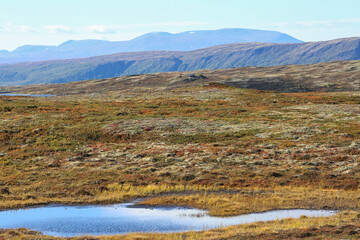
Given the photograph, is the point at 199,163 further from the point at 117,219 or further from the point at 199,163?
the point at 117,219

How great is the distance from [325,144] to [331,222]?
27.1m

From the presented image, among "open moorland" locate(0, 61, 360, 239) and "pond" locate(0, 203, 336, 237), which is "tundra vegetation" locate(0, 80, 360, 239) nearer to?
"open moorland" locate(0, 61, 360, 239)

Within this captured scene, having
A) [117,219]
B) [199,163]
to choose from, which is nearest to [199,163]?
[199,163]

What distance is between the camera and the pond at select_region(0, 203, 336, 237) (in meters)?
25.7

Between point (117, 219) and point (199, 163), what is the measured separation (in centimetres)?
1817

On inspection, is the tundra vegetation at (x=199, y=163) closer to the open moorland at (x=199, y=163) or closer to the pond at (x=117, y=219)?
the open moorland at (x=199, y=163)

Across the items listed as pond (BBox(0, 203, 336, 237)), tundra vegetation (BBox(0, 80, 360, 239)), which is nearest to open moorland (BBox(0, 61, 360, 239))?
tundra vegetation (BBox(0, 80, 360, 239))

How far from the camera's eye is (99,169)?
43656mm

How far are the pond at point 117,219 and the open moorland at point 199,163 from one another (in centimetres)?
133

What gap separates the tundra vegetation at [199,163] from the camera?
29766mm

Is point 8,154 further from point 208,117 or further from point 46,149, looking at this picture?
point 208,117

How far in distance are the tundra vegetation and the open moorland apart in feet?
0.38

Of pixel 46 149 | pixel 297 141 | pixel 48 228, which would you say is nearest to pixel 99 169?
pixel 46 149

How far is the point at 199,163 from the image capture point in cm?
4456
